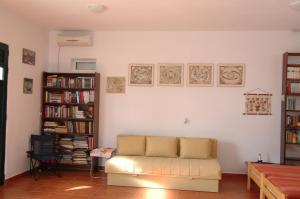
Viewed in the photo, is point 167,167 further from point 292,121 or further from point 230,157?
point 292,121

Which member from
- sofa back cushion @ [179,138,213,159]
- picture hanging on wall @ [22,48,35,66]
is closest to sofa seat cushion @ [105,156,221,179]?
sofa back cushion @ [179,138,213,159]

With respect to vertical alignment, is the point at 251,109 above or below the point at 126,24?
below

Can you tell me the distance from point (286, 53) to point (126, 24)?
3034mm

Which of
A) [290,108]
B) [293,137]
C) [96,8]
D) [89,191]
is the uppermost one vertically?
[96,8]

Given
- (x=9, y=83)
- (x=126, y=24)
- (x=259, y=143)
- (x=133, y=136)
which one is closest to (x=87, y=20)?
(x=126, y=24)

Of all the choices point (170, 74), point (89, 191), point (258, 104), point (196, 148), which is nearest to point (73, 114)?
point (89, 191)

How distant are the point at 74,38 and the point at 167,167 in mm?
3237

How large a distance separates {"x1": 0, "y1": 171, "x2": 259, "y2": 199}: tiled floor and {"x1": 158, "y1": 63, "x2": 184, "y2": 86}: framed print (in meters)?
2.15

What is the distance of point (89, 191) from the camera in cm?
441

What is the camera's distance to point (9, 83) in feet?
15.5

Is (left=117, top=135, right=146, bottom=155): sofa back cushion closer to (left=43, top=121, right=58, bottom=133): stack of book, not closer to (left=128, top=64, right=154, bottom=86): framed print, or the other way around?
(left=128, top=64, right=154, bottom=86): framed print

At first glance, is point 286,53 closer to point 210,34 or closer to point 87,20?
point 210,34

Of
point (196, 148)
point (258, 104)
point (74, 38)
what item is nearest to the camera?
point (196, 148)

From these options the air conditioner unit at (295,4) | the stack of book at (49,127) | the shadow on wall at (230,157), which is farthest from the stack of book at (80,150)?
the air conditioner unit at (295,4)
